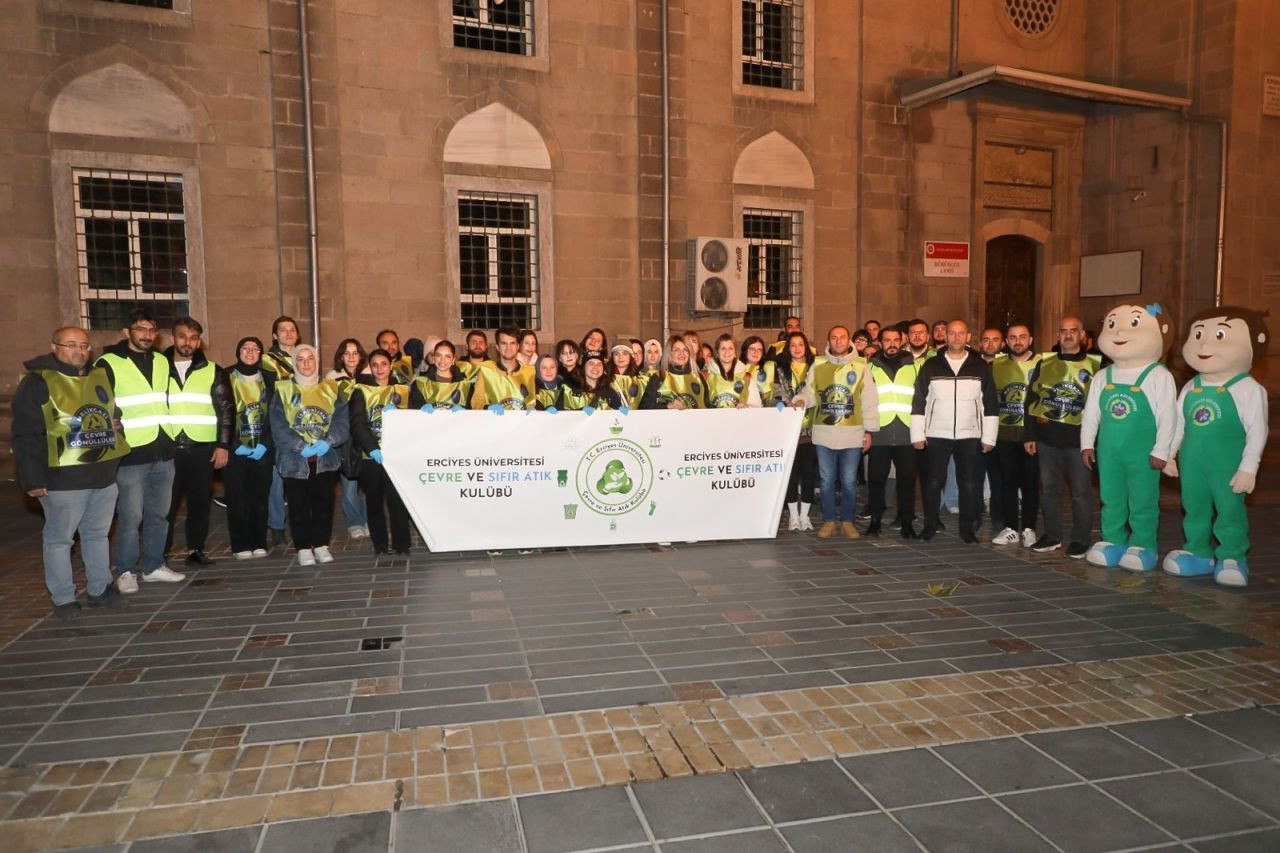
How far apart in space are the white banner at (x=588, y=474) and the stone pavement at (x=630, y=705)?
70 cm

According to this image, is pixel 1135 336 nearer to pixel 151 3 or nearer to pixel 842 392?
pixel 842 392

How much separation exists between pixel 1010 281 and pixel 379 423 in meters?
14.3

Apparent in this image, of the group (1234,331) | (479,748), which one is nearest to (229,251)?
(479,748)

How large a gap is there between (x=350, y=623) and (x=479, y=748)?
225 cm

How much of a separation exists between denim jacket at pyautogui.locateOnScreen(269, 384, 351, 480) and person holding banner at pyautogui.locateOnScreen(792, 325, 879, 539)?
423cm

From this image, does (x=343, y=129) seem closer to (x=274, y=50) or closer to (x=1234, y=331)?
(x=274, y=50)

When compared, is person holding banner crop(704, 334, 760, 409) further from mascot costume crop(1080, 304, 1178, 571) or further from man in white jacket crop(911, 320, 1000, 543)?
mascot costume crop(1080, 304, 1178, 571)

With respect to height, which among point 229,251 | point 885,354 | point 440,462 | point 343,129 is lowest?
point 440,462

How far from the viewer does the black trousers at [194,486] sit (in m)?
7.46

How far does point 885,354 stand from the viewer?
900 cm

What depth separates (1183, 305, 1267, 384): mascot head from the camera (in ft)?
22.9

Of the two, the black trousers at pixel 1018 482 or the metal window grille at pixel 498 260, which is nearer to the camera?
the black trousers at pixel 1018 482

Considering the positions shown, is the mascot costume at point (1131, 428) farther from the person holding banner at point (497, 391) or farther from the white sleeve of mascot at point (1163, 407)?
the person holding banner at point (497, 391)

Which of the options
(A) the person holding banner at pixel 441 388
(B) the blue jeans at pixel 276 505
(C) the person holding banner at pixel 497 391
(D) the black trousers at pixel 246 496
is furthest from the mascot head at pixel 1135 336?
(B) the blue jeans at pixel 276 505
